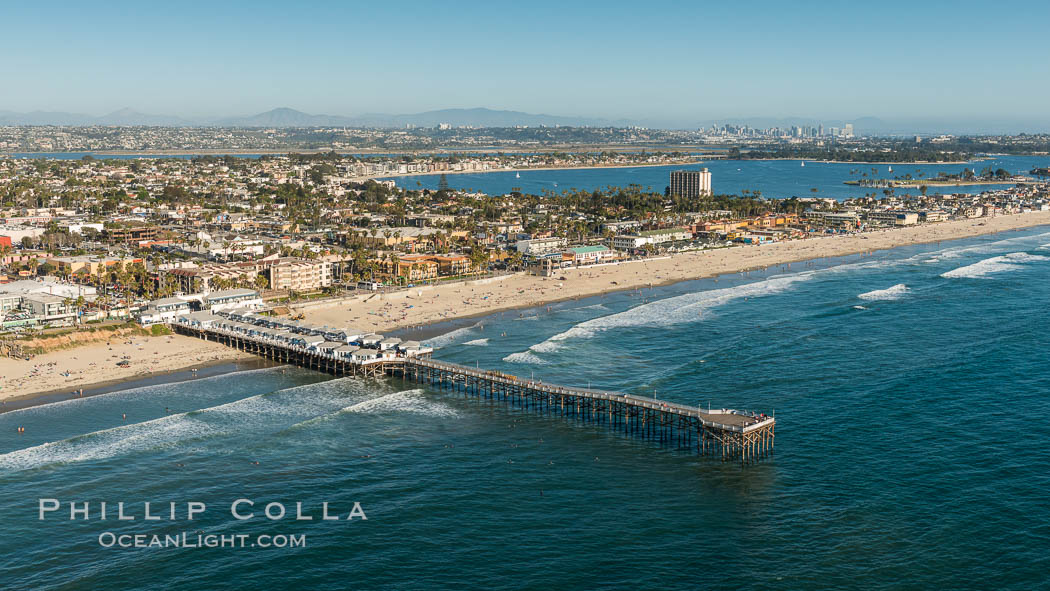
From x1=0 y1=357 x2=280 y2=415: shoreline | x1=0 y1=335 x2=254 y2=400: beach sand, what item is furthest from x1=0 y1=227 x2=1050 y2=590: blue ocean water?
x1=0 y1=335 x2=254 y2=400: beach sand

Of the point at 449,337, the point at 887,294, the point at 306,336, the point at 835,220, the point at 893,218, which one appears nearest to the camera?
the point at 306,336

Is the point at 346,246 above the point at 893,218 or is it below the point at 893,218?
below

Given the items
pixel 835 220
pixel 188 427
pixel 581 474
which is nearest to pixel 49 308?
pixel 188 427

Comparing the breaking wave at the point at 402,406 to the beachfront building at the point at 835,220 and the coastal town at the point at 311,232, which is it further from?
the beachfront building at the point at 835,220

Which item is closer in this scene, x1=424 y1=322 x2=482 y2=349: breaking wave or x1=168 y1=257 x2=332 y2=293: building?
x1=424 y1=322 x2=482 y2=349: breaking wave

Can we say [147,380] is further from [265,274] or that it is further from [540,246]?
[540,246]

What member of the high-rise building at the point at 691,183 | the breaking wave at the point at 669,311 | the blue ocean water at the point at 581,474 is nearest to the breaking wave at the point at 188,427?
the blue ocean water at the point at 581,474

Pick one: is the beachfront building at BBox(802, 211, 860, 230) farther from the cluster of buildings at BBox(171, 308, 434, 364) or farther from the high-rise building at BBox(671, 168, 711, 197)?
the cluster of buildings at BBox(171, 308, 434, 364)
